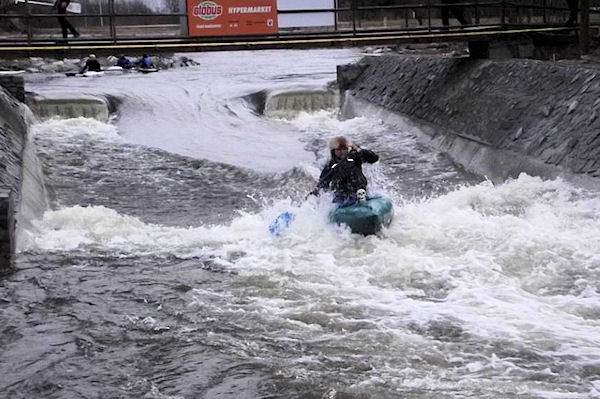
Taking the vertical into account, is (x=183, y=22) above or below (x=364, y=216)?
above

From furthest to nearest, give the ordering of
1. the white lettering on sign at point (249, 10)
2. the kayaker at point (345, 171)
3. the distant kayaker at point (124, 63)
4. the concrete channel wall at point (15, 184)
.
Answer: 1. the distant kayaker at point (124, 63)
2. the white lettering on sign at point (249, 10)
3. the kayaker at point (345, 171)
4. the concrete channel wall at point (15, 184)

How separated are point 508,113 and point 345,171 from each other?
15.6 feet

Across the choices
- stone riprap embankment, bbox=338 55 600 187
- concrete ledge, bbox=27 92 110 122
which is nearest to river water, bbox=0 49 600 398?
stone riprap embankment, bbox=338 55 600 187

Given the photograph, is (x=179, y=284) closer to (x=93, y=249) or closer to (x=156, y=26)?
(x=93, y=249)

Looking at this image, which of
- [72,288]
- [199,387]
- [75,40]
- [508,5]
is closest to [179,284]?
[72,288]

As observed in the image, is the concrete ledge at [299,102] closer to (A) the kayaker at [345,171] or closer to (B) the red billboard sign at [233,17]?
(B) the red billboard sign at [233,17]

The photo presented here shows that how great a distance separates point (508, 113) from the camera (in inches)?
507

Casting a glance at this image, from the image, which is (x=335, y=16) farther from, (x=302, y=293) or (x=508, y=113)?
(x=302, y=293)

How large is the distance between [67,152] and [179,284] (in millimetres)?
9899

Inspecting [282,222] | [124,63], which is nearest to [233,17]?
[282,222]

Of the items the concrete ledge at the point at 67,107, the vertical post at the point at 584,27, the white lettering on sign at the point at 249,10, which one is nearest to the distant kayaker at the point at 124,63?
the concrete ledge at the point at 67,107

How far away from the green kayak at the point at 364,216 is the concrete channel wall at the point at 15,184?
359 centimetres

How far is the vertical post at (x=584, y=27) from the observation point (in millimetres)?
16688

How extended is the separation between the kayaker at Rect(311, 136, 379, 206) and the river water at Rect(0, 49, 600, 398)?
0.31m
